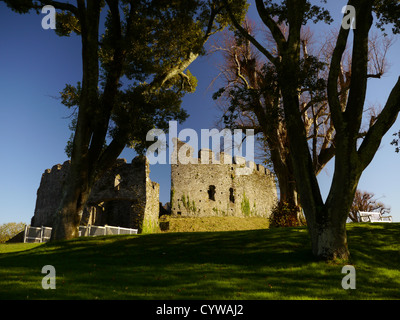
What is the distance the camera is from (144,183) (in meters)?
21.6

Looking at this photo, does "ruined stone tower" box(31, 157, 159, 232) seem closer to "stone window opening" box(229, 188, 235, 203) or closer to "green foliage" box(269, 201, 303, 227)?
"stone window opening" box(229, 188, 235, 203)

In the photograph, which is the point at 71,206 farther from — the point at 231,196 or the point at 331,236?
the point at 231,196

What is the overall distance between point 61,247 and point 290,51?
9.69 metres

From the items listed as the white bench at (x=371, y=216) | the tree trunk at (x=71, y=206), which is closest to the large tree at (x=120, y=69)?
the tree trunk at (x=71, y=206)

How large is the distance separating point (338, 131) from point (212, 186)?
22.3 meters

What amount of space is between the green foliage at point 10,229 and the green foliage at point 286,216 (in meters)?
21.1

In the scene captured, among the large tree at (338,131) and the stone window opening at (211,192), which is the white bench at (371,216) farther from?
the stone window opening at (211,192)

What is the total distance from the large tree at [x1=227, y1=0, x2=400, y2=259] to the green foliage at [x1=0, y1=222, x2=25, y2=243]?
2445cm

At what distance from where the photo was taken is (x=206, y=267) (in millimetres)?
7516

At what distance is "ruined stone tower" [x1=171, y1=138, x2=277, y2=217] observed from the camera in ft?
93.1

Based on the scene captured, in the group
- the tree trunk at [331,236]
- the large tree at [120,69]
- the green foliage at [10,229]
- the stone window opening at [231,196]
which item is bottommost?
the green foliage at [10,229]

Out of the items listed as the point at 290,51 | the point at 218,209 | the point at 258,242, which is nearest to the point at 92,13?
the point at 290,51

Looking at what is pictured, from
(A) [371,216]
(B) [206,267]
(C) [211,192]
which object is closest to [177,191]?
(C) [211,192]

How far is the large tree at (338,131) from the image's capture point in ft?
24.6
